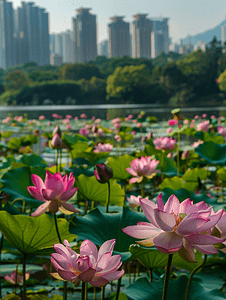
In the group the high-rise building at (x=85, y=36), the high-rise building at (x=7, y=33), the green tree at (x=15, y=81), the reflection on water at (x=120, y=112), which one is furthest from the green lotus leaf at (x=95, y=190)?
the high-rise building at (x=7, y=33)

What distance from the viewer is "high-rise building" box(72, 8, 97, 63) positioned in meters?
95.2

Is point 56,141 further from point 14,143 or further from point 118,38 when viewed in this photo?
point 118,38

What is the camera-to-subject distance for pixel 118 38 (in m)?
101

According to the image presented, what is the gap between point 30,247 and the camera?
94 centimetres

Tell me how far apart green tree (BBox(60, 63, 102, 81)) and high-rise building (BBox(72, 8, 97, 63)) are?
55.1 meters

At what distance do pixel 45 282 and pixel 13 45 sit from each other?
109033 mm

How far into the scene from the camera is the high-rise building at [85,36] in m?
95.2

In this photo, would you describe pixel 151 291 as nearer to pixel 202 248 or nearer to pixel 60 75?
pixel 202 248

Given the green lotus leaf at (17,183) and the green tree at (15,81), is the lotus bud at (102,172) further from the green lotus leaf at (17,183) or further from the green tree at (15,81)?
the green tree at (15,81)

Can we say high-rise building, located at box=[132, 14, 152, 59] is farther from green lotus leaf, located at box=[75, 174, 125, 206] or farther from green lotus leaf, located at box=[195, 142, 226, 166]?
green lotus leaf, located at box=[75, 174, 125, 206]

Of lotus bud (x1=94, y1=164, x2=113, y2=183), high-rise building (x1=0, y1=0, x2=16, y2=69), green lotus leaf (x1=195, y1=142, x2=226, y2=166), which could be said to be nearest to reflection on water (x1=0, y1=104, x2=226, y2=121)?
green lotus leaf (x1=195, y1=142, x2=226, y2=166)

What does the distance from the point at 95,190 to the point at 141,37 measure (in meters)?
105

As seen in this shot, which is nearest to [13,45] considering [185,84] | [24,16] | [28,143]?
[24,16]

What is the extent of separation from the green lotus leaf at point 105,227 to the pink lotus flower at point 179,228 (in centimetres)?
32
